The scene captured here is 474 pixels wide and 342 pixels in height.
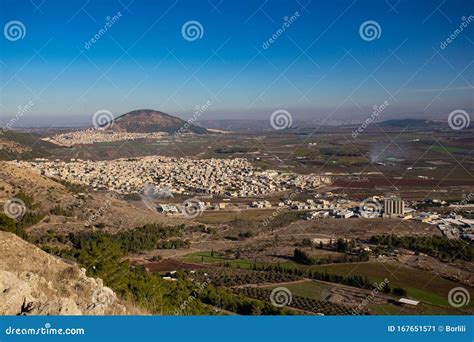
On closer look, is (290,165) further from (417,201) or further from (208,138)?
(417,201)

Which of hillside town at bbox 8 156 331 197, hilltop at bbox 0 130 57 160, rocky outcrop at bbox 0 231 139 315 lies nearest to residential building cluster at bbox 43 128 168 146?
hilltop at bbox 0 130 57 160

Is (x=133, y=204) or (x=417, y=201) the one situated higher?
(x=417, y=201)

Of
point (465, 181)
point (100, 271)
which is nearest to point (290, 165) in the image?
point (465, 181)

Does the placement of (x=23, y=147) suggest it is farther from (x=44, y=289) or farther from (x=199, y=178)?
(x=44, y=289)

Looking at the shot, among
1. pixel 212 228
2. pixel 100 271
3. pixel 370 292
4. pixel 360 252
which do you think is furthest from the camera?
pixel 212 228

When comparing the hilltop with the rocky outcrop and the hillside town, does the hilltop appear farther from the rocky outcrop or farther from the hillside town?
the rocky outcrop
